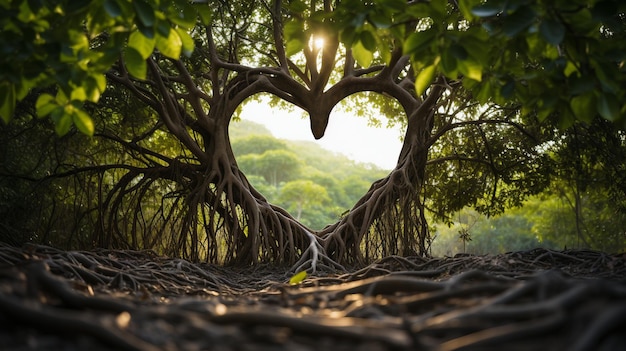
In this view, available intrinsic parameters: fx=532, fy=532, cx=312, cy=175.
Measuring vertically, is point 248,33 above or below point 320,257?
above

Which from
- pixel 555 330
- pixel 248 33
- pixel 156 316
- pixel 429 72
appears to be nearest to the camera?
pixel 555 330

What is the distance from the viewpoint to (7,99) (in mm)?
1729

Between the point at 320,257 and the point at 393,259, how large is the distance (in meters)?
1.25

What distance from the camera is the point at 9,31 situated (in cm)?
165

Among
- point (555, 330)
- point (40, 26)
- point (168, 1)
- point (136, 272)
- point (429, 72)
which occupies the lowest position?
point (555, 330)

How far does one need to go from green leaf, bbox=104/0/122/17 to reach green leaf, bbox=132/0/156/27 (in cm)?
5

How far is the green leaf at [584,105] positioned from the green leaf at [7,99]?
1.87m

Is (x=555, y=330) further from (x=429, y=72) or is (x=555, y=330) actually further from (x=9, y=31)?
(x=9, y=31)

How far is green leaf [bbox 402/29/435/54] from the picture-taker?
173 centimetres

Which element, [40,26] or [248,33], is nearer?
[40,26]

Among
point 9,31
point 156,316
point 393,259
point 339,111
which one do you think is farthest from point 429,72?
point 339,111

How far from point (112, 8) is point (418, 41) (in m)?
0.95

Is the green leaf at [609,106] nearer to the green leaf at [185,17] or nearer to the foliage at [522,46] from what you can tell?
the foliage at [522,46]

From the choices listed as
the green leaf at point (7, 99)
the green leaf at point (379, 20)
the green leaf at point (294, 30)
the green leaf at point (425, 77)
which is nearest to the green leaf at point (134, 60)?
the green leaf at point (7, 99)
